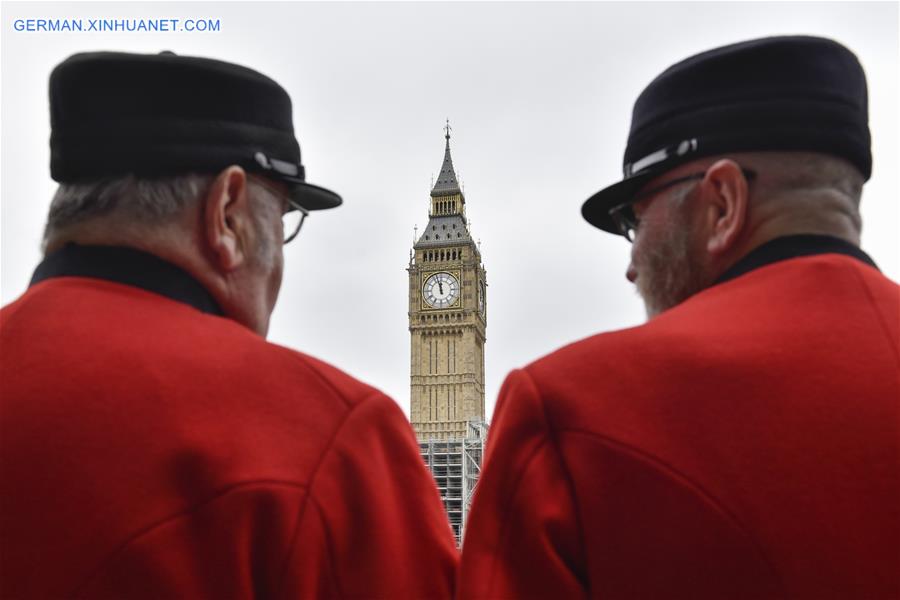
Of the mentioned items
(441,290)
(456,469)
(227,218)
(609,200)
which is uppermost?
(441,290)

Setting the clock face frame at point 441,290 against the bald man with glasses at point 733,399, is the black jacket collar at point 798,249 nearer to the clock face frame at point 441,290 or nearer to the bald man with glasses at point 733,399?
the bald man with glasses at point 733,399

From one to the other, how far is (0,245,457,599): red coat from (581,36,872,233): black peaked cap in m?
0.79

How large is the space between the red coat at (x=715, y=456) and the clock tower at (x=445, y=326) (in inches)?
1945

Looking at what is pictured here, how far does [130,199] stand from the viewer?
A: 5.28ft

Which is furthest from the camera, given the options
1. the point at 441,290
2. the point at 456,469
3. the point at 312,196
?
the point at 441,290

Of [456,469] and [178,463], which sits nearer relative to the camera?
[178,463]

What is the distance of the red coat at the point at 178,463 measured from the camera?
1405 millimetres

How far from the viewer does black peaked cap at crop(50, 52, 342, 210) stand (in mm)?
1637

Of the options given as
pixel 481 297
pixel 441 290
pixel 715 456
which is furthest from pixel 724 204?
pixel 481 297

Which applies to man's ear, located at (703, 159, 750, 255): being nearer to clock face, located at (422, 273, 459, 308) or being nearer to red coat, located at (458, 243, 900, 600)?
red coat, located at (458, 243, 900, 600)

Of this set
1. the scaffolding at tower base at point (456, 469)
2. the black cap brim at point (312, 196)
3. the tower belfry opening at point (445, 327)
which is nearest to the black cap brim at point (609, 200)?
the black cap brim at point (312, 196)

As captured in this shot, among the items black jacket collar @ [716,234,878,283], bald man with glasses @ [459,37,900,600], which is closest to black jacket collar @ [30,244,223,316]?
bald man with glasses @ [459,37,900,600]

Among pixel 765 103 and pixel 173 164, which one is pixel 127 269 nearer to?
pixel 173 164

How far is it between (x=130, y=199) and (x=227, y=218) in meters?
0.18
